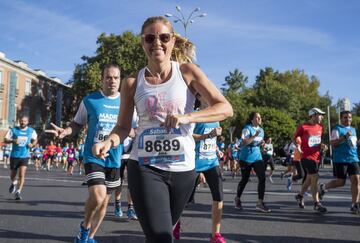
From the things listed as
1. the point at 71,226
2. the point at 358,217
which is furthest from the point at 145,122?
the point at 358,217

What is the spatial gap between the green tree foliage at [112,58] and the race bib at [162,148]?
40.5m

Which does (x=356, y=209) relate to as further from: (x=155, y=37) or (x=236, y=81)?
(x=236, y=81)

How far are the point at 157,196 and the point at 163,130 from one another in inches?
17.3

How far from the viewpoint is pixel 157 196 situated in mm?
2684

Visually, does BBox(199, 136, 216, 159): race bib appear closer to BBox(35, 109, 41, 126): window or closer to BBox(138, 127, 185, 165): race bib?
BBox(138, 127, 185, 165): race bib

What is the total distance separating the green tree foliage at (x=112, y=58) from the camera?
43.8 metres

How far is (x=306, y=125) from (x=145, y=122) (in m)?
6.34

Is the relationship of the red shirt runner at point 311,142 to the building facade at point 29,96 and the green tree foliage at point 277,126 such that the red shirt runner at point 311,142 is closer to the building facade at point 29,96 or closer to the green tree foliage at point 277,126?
the building facade at point 29,96

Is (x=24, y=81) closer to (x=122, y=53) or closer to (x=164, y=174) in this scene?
(x=122, y=53)

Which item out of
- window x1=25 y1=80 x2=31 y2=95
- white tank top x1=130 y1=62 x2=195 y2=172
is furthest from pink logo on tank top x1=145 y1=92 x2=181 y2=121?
window x1=25 y1=80 x2=31 y2=95

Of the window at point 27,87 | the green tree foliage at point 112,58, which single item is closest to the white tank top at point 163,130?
the green tree foliage at point 112,58

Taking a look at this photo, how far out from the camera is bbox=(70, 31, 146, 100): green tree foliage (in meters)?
43.8

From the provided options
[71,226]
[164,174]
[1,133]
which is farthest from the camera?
[1,133]

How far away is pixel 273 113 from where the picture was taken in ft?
186
